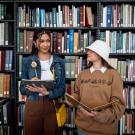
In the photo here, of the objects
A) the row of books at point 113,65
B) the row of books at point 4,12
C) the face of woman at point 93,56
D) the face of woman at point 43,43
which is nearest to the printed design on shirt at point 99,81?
the face of woman at point 93,56

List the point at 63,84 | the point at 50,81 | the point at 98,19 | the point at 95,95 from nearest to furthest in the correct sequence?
the point at 95,95
the point at 50,81
the point at 63,84
the point at 98,19

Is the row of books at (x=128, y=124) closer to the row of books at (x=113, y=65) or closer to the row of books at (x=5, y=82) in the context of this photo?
the row of books at (x=113, y=65)

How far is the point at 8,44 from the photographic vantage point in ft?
11.5

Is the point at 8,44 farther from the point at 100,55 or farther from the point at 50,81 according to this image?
the point at 100,55

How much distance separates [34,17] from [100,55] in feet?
4.85

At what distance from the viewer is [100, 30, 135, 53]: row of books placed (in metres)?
3.40

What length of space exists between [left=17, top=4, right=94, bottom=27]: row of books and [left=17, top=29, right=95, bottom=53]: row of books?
107 millimetres

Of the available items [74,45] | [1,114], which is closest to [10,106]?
[1,114]

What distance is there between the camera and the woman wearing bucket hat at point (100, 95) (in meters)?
2.13

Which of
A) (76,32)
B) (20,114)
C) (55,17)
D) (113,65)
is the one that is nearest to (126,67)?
(113,65)

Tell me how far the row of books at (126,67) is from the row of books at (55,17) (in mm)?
611

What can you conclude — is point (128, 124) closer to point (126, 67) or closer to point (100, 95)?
point (126, 67)

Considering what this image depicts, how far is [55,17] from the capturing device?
3.43 meters

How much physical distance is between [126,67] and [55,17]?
3.64 ft
